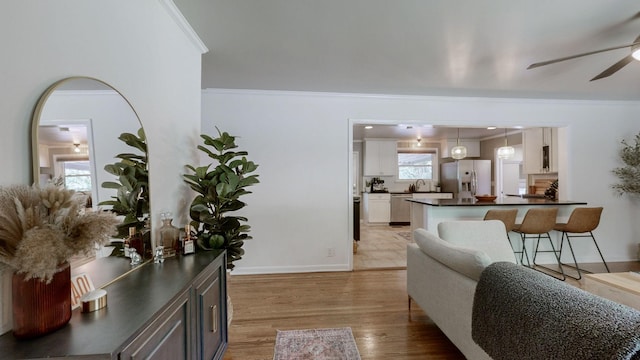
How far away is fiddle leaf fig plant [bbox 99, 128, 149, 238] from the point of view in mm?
1281

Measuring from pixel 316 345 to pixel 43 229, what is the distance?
6.13ft

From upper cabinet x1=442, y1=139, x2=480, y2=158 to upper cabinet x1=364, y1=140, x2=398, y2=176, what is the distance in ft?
4.78

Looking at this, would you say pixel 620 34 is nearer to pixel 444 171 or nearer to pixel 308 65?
pixel 308 65

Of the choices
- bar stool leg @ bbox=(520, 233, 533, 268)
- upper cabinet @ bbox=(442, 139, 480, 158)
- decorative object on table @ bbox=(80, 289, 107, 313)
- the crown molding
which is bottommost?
bar stool leg @ bbox=(520, 233, 533, 268)

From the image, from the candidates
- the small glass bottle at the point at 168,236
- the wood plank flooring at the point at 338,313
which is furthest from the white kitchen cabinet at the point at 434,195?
the small glass bottle at the point at 168,236

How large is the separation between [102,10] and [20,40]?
51cm

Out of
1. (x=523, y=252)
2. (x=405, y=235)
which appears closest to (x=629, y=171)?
(x=523, y=252)

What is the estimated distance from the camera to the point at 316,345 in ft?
6.72

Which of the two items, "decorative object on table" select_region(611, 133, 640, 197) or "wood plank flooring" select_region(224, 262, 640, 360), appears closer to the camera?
"wood plank flooring" select_region(224, 262, 640, 360)

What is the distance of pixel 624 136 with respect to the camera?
4.01 m

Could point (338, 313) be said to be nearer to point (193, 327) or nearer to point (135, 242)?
point (193, 327)

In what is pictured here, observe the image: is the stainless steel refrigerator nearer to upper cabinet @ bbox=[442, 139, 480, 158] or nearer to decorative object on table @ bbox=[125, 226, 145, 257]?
upper cabinet @ bbox=[442, 139, 480, 158]

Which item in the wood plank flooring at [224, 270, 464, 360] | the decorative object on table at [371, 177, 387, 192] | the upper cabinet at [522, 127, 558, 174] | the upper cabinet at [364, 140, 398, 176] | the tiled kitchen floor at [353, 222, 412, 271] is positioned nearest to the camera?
the wood plank flooring at [224, 270, 464, 360]

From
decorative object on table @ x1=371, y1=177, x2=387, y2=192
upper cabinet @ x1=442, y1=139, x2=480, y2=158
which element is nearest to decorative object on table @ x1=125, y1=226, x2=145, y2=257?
decorative object on table @ x1=371, y1=177, x2=387, y2=192
